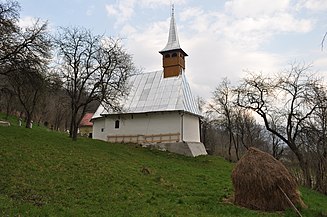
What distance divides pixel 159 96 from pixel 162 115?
2403mm

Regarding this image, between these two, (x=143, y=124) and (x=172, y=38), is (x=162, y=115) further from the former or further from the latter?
(x=172, y=38)

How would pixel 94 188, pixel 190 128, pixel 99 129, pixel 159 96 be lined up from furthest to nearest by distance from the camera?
pixel 99 129 < pixel 159 96 < pixel 190 128 < pixel 94 188

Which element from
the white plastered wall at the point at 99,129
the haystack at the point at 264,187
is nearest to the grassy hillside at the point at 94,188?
the haystack at the point at 264,187

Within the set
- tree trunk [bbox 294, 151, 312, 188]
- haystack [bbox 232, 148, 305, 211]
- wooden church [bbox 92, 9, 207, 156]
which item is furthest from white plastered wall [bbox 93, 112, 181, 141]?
haystack [bbox 232, 148, 305, 211]

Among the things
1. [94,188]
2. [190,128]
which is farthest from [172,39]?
[94,188]

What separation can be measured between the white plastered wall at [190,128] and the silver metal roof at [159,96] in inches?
26.4

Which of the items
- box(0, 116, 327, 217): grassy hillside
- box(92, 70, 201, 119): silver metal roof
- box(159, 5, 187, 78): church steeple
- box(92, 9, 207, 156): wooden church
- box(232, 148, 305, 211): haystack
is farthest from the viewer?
box(159, 5, 187, 78): church steeple

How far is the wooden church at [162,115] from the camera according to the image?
28.7m

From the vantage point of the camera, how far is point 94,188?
38.9ft

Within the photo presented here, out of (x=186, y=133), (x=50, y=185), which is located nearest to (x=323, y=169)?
(x=186, y=133)

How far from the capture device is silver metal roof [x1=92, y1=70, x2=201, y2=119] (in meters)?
29.5

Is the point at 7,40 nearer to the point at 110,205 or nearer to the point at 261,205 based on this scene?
the point at 110,205

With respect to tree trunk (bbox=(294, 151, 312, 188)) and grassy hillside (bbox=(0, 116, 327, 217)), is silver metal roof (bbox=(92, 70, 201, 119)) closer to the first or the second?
tree trunk (bbox=(294, 151, 312, 188))

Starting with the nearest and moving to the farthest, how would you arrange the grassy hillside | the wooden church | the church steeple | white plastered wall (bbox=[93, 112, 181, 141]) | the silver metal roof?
the grassy hillside
the wooden church
white plastered wall (bbox=[93, 112, 181, 141])
the silver metal roof
the church steeple
